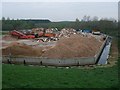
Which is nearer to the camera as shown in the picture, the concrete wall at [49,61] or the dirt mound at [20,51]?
the concrete wall at [49,61]

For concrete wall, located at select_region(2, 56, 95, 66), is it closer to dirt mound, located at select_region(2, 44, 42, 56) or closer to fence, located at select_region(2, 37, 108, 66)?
fence, located at select_region(2, 37, 108, 66)

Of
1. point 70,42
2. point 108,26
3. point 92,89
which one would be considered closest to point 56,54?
point 70,42

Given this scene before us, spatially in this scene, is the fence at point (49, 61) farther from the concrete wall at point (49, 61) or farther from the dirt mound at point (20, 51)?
the dirt mound at point (20, 51)

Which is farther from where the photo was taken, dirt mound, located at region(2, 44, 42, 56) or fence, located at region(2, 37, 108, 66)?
dirt mound, located at region(2, 44, 42, 56)

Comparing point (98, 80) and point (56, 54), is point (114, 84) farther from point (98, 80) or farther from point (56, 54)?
point (56, 54)

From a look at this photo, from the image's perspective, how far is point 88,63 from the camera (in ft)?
57.6

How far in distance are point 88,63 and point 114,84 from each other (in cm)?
784

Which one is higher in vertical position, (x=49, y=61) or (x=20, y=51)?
(x=20, y=51)

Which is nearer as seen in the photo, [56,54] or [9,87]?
[9,87]

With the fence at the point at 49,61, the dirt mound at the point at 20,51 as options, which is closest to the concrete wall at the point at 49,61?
the fence at the point at 49,61

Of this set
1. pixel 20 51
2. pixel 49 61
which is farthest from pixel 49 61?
pixel 20 51

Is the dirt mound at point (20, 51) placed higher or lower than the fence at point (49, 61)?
higher

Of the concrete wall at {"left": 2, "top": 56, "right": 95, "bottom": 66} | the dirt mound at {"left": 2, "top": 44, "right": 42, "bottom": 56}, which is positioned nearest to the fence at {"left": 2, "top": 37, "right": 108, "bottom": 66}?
the concrete wall at {"left": 2, "top": 56, "right": 95, "bottom": 66}

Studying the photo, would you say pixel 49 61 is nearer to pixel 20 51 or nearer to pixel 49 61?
pixel 49 61
